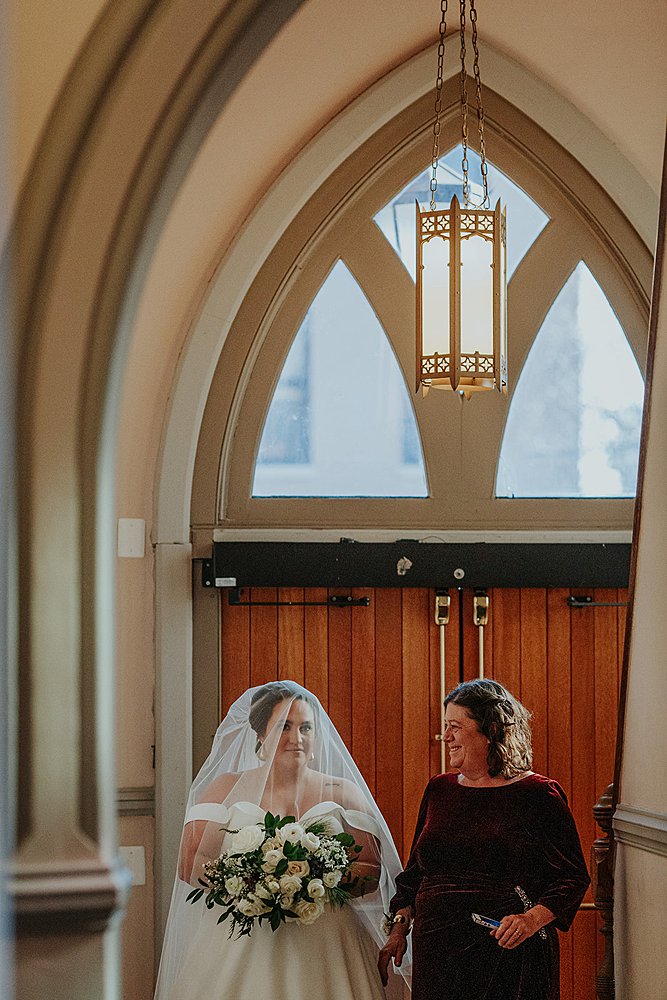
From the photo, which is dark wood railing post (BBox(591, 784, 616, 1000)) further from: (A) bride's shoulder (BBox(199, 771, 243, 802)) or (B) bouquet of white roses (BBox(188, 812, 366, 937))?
(A) bride's shoulder (BBox(199, 771, 243, 802))

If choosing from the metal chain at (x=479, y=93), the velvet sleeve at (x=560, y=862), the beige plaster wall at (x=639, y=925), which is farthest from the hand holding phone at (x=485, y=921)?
the metal chain at (x=479, y=93)

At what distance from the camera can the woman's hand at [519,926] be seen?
3775 mm

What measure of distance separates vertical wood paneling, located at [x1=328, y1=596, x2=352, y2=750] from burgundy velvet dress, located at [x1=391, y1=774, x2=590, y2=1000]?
149cm

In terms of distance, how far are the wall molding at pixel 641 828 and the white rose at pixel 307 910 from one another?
1019mm

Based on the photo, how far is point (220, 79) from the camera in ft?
7.02

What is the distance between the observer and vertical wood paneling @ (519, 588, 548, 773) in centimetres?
548

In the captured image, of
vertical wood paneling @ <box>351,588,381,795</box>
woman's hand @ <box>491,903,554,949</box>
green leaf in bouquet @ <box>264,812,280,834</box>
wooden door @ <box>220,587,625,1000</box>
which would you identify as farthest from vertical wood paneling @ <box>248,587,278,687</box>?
woman's hand @ <box>491,903,554,949</box>

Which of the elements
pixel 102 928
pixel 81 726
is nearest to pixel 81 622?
pixel 81 726

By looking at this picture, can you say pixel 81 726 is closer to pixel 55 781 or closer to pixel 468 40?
pixel 55 781

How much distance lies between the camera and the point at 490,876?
12.8 feet

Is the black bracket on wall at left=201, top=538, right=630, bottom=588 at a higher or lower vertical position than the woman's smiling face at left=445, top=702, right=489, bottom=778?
higher

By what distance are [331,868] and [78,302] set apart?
2529mm

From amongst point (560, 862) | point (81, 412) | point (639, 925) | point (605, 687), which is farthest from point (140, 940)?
point (81, 412)

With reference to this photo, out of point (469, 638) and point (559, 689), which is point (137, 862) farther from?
point (559, 689)
